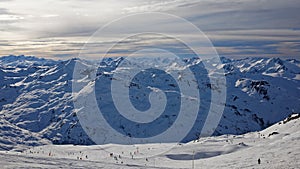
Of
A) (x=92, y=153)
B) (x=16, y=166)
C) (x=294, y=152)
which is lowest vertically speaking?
(x=92, y=153)

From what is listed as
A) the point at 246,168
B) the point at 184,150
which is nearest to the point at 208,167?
the point at 246,168

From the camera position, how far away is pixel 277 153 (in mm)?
28672

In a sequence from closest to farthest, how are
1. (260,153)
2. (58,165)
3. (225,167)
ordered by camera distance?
(58,165) → (225,167) → (260,153)

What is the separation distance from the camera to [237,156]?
103 feet

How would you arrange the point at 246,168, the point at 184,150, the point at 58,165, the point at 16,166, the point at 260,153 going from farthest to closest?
the point at 184,150, the point at 260,153, the point at 246,168, the point at 58,165, the point at 16,166

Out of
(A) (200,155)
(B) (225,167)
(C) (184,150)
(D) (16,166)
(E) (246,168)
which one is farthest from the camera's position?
(C) (184,150)

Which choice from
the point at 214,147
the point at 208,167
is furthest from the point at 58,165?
the point at 214,147

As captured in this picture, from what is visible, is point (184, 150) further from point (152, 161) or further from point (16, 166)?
point (16, 166)

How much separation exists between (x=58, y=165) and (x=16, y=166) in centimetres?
281

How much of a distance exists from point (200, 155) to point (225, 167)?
30.8 ft

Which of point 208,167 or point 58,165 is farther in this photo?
point 208,167

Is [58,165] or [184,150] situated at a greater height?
[58,165]

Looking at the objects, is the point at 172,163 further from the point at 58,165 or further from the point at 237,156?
the point at 58,165

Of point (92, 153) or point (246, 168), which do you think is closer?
point (246, 168)
